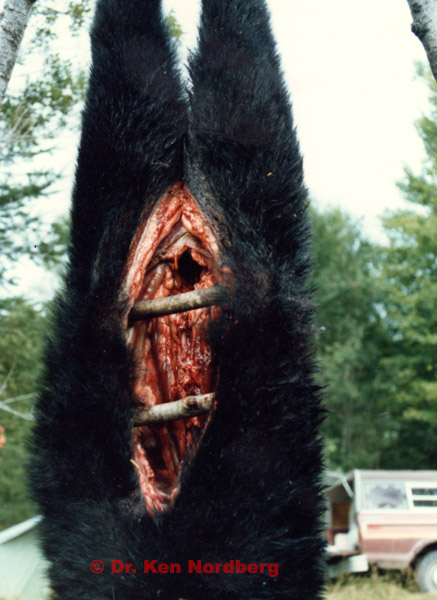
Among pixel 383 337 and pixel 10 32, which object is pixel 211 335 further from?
pixel 383 337

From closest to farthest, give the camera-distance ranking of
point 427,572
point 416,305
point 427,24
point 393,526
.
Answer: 1. point 427,24
2. point 427,572
3. point 393,526
4. point 416,305

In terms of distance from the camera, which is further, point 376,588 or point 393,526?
point 393,526

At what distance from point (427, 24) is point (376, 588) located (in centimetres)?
751

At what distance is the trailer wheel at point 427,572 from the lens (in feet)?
26.2

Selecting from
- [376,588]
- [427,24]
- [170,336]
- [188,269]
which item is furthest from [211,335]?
[376,588]

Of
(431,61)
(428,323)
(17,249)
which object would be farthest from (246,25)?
(428,323)

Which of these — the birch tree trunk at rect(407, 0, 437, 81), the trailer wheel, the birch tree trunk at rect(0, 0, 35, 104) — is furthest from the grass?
the birch tree trunk at rect(0, 0, 35, 104)

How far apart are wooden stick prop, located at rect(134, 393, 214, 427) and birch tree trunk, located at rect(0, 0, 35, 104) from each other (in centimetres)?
136

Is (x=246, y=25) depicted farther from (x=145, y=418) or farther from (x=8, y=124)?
(x=8, y=124)

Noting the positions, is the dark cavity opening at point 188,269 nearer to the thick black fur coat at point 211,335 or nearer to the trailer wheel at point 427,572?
the thick black fur coat at point 211,335

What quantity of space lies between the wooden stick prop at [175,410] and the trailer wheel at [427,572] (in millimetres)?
7441

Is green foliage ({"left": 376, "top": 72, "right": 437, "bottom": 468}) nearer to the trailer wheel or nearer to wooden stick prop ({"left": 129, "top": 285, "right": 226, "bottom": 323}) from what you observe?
the trailer wheel

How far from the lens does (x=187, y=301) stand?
233 cm

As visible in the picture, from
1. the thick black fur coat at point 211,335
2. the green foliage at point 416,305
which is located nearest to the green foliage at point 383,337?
the green foliage at point 416,305
